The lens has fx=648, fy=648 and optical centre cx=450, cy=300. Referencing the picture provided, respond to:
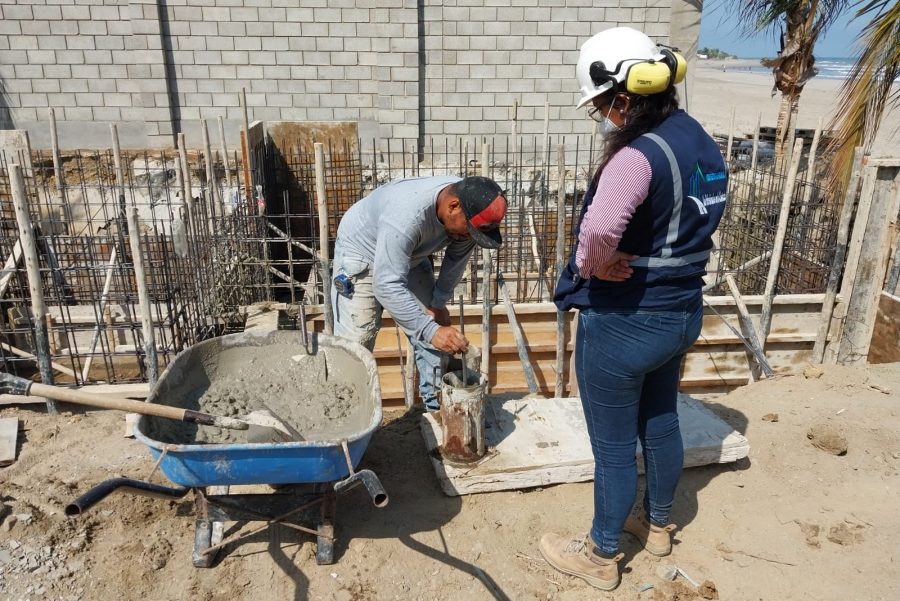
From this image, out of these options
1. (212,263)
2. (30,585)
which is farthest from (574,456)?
(212,263)

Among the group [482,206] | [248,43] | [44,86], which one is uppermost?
[248,43]

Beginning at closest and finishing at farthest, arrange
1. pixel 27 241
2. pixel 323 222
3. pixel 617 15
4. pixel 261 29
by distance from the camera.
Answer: pixel 27 241 < pixel 323 222 < pixel 261 29 < pixel 617 15

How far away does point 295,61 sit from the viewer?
11281 mm

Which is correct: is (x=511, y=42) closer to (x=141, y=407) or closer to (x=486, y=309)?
(x=486, y=309)

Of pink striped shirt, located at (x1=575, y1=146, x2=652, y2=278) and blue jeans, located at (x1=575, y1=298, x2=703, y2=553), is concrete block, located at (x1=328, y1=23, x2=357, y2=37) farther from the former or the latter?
pink striped shirt, located at (x1=575, y1=146, x2=652, y2=278)

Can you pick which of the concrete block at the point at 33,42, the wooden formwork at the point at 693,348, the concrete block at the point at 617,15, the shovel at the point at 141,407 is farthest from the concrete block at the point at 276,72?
the shovel at the point at 141,407

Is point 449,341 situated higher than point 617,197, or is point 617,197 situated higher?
point 617,197

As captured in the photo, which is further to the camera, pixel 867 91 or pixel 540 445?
pixel 867 91

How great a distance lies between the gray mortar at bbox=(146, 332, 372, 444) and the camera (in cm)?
304

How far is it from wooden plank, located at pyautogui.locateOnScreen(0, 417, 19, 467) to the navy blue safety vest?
3291 mm

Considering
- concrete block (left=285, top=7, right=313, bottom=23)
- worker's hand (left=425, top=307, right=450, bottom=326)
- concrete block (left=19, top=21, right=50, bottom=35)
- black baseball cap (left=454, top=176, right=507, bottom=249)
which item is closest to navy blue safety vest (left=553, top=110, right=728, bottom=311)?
black baseball cap (left=454, top=176, right=507, bottom=249)

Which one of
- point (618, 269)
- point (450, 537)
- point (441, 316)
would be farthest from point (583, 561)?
point (441, 316)

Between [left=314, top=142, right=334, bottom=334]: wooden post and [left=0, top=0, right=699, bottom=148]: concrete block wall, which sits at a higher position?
[left=0, top=0, right=699, bottom=148]: concrete block wall

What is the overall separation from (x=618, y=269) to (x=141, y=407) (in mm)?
1754
